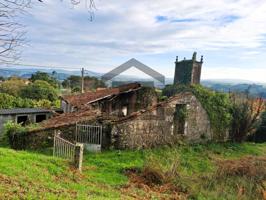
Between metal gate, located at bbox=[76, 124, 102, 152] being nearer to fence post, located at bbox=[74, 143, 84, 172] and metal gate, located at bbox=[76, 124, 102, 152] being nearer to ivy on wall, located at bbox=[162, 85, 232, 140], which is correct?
fence post, located at bbox=[74, 143, 84, 172]

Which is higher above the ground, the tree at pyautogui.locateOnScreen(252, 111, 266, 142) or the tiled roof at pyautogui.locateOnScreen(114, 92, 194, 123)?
the tiled roof at pyautogui.locateOnScreen(114, 92, 194, 123)

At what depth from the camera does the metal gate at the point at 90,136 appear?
1859cm

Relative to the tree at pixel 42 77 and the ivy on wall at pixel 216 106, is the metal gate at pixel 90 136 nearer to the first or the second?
the ivy on wall at pixel 216 106

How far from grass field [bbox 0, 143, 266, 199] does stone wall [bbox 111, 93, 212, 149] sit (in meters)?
1.18

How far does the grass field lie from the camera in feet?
29.0

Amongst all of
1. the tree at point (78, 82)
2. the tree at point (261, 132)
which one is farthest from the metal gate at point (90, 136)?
the tree at point (78, 82)

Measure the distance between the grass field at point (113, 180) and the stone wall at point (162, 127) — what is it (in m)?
1.18

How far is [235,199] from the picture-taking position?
36.8 feet

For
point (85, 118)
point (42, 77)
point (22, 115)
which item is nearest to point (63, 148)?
point (85, 118)

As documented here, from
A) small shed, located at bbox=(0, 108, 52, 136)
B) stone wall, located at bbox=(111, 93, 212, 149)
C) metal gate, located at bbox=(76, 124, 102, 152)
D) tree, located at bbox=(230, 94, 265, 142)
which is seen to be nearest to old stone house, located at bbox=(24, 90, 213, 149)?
A: stone wall, located at bbox=(111, 93, 212, 149)

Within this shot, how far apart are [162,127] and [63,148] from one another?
7251mm

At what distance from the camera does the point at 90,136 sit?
18688mm

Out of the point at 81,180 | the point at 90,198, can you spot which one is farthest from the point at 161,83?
the point at 90,198

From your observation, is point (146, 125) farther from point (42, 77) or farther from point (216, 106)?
point (42, 77)
